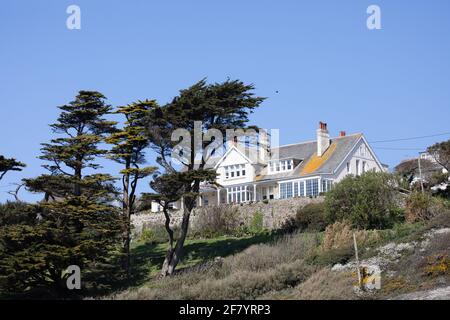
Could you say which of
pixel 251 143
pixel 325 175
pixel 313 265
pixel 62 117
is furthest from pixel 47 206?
pixel 325 175

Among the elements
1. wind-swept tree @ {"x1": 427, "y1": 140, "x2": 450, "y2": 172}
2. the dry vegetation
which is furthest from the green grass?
wind-swept tree @ {"x1": 427, "y1": 140, "x2": 450, "y2": 172}

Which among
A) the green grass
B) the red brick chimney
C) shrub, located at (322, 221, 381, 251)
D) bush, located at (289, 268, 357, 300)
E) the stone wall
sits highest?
the red brick chimney

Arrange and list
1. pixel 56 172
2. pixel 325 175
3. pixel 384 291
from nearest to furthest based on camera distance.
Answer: pixel 384 291, pixel 56 172, pixel 325 175

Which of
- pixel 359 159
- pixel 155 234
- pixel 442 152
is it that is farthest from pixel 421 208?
pixel 155 234

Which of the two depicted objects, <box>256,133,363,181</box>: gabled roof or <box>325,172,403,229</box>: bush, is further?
<box>256,133,363,181</box>: gabled roof

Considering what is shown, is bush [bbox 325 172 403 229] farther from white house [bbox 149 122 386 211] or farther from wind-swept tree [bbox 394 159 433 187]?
white house [bbox 149 122 386 211]

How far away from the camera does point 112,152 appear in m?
46.9

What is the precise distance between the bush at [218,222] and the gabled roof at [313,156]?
8424mm

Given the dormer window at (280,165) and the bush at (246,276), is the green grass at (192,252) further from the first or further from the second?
the dormer window at (280,165)

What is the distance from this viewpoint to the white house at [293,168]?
60.8 m

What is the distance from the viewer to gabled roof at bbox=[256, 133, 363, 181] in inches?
2395
